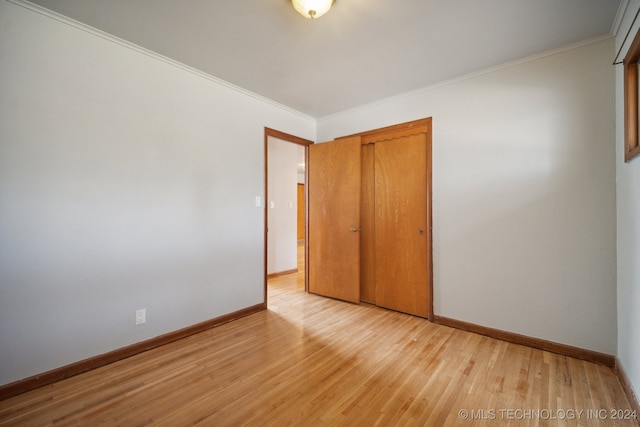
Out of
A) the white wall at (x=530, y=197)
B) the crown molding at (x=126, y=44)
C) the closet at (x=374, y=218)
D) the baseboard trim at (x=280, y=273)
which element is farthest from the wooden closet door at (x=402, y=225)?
the baseboard trim at (x=280, y=273)

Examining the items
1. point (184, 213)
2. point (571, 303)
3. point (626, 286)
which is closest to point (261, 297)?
point (184, 213)

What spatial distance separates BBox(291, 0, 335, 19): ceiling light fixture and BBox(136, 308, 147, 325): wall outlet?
8.54 ft

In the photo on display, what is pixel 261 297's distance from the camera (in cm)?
321

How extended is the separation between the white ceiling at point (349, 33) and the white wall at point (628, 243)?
444 mm

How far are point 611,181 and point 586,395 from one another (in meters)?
1.54

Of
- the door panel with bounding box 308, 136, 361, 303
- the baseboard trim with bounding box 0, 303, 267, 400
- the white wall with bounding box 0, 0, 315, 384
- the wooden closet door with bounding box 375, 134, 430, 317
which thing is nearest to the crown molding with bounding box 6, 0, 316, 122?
the white wall with bounding box 0, 0, 315, 384

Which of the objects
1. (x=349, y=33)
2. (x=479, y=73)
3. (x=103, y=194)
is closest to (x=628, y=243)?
(x=479, y=73)

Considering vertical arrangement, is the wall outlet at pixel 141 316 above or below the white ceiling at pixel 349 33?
below

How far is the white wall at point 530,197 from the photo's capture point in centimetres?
208

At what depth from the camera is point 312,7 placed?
5.49ft

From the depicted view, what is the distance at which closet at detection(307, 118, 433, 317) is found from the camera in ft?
9.84

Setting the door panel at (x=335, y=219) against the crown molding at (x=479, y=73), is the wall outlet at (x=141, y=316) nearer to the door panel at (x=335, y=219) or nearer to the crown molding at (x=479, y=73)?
the door panel at (x=335, y=219)

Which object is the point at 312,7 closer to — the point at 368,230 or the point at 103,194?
the point at 103,194

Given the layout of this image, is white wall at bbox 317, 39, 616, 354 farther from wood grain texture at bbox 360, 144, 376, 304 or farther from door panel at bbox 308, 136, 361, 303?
door panel at bbox 308, 136, 361, 303
